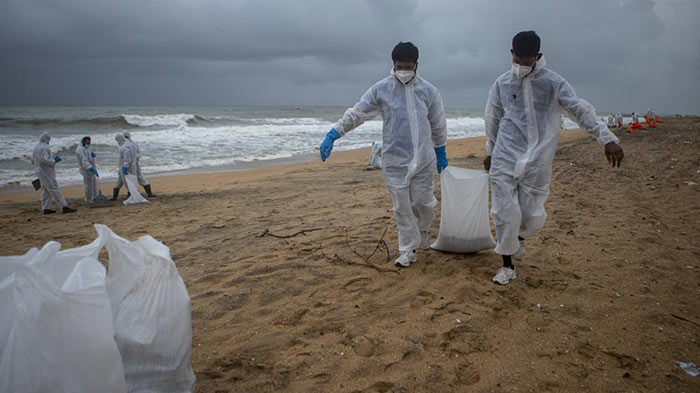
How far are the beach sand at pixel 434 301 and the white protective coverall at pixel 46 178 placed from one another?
1.71 meters

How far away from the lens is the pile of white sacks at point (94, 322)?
144 centimetres

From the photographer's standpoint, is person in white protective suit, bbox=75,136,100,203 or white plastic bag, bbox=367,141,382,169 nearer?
person in white protective suit, bbox=75,136,100,203

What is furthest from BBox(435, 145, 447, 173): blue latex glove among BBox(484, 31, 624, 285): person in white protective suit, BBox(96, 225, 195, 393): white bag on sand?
BBox(96, 225, 195, 393): white bag on sand

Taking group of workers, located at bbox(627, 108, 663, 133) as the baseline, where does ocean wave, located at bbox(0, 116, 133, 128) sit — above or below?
below

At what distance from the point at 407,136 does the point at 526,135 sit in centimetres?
91

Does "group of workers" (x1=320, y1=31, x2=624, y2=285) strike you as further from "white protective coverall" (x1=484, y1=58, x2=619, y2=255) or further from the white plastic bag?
the white plastic bag

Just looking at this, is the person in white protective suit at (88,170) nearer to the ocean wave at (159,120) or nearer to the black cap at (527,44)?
the black cap at (527,44)

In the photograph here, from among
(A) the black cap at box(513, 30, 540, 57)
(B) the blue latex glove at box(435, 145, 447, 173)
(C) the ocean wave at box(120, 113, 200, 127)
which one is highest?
(A) the black cap at box(513, 30, 540, 57)

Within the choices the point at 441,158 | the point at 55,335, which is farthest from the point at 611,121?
the point at 55,335

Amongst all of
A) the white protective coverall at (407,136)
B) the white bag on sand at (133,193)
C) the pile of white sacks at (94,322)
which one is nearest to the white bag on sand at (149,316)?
the pile of white sacks at (94,322)

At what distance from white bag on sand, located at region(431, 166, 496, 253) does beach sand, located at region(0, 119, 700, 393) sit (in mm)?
170

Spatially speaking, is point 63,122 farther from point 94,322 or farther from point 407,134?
point 94,322

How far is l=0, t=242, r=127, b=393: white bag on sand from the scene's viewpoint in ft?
4.66

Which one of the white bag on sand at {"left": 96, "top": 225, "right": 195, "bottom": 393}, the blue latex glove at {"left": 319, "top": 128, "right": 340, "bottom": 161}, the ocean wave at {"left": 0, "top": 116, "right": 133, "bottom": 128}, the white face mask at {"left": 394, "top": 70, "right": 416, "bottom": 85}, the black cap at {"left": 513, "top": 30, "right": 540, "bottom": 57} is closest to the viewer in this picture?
the white bag on sand at {"left": 96, "top": 225, "right": 195, "bottom": 393}
